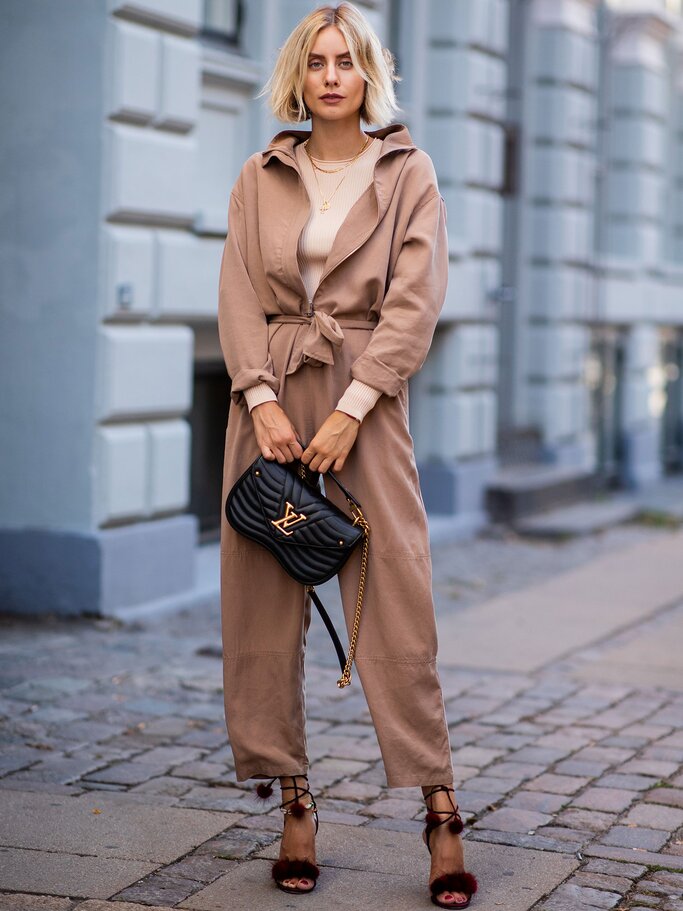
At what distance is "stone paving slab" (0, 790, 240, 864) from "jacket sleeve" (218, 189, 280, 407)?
3.69 ft

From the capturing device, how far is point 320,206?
3418 millimetres

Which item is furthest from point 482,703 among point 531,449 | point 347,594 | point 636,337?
point 636,337

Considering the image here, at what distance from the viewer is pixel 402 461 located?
3371 mm

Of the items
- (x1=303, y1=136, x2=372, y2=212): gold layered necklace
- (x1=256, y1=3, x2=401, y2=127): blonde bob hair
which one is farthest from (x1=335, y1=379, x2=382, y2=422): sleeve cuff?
(x1=256, y1=3, x2=401, y2=127): blonde bob hair

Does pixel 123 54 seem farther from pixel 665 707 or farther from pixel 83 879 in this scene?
pixel 83 879

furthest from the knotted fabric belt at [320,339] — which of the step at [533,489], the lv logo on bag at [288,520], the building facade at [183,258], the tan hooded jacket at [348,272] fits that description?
the step at [533,489]

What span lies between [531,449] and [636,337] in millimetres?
2772

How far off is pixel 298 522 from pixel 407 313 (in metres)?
0.52

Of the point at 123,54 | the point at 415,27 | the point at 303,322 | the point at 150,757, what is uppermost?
the point at 415,27

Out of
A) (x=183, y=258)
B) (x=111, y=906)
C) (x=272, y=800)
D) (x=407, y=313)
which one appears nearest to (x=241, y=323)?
(x=407, y=313)

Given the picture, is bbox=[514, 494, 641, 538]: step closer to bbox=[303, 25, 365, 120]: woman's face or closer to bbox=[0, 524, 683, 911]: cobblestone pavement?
bbox=[0, 524, 683, 911]: cobblestone pavement

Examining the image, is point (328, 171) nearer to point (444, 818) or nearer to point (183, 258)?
point (444, 818)

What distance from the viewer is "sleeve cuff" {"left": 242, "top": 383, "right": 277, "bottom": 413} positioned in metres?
3.32

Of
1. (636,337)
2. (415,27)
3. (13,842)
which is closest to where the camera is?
(13,842)
